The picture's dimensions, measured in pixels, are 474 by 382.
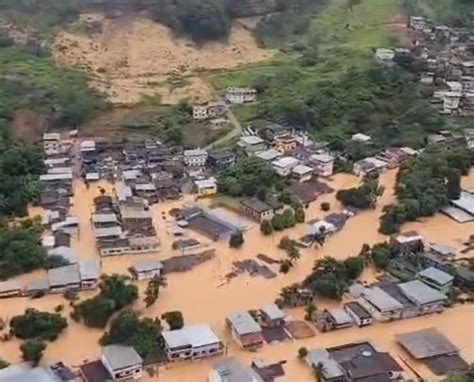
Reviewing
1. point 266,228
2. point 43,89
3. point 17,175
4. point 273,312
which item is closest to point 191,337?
point 273,312

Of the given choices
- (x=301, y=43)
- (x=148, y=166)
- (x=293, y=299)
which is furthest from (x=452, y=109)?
(x=293, y=299)

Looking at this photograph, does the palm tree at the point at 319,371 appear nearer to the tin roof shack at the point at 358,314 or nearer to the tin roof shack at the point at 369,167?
the tin roof shack at the point at 358,314

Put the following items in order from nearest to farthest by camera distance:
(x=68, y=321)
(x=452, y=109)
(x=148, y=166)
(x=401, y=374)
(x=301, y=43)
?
(x=401, y=374) < (x=68, y=321) < (x=148, y=166) < (x=452, y=109) < (x=301, y=43)

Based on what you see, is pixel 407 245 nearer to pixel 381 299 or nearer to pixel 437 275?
pixel 437 275

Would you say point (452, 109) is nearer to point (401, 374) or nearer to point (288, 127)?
point (288, 127)

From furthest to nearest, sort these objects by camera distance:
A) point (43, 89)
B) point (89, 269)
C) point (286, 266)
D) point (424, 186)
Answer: point (43, 89)
point (424, 186)
point (286, 266)
point (89, 269)

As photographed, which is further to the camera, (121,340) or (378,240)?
(378,240)

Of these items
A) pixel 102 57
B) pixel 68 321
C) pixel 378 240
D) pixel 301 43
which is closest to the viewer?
pixel 68 321
